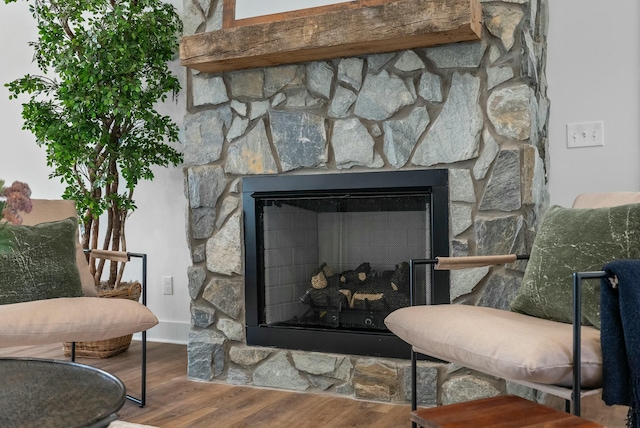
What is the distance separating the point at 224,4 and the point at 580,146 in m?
1.79

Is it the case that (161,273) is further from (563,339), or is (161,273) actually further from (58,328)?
(563,339)

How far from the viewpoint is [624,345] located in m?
1.71

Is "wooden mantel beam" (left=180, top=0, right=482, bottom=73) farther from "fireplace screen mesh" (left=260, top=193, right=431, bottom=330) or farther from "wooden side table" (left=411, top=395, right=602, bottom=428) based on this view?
"wooden side table" (left=411, top=395, right=602, bottom=428)

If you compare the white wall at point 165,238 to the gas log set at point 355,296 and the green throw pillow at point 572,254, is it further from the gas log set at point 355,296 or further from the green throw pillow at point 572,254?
the green throw pillow at point 572,254

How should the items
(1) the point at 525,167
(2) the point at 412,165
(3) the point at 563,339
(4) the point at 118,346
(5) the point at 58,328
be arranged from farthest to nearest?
(4) the point at 118,346 < (2) the point at 412,165 < (1) the point at 525,167 < (5) the point at 58,328 < (3) the point at 563,339

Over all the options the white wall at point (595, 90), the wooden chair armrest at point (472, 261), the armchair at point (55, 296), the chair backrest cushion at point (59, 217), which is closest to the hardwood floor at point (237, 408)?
the armchair at point (55, 296)

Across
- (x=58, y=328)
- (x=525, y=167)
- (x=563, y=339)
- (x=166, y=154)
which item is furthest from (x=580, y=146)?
(x=58, y=328)

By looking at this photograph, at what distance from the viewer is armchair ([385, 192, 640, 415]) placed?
5.59 ft

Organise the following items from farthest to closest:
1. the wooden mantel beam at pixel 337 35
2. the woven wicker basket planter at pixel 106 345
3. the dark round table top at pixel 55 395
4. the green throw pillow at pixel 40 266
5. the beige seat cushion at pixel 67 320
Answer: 1. the woven wicker basket planter at pixel 106 345
2. the green throw pillow at pixel 40 266
3. the wooden mantel beam at pixel 337 35
4. the beige seat cushion at pixel 67 320
5. the dark round table top at pixel 55 395

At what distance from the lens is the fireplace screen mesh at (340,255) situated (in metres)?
2.88

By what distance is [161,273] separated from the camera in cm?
405

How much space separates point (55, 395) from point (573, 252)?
1546 millimetres

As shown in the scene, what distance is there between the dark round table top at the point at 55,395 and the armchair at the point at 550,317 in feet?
3.08

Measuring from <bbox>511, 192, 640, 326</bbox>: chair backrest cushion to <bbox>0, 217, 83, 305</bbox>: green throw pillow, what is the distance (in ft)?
5.77
